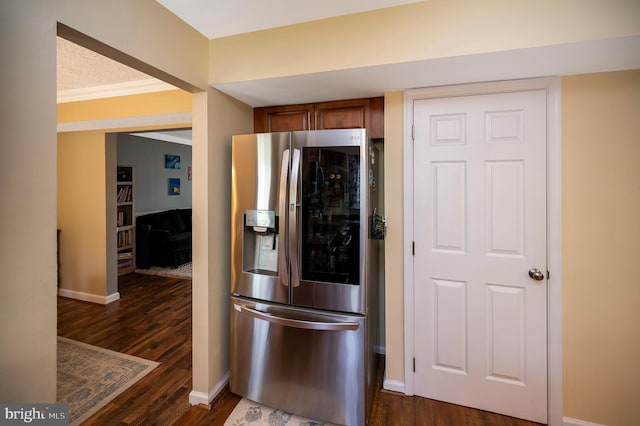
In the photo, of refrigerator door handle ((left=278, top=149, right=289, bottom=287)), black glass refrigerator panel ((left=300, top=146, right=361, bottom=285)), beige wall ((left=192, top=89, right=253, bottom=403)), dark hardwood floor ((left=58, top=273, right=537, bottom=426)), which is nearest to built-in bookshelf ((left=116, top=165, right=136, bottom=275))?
dark hardwood floor ((left=58, top=273, right=537, bottom=426))

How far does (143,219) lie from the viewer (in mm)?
5434

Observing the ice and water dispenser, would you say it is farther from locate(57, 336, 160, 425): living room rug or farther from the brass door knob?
the brass door knob

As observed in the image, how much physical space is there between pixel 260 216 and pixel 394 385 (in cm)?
149

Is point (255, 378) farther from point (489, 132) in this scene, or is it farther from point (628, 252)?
point (628, 252)

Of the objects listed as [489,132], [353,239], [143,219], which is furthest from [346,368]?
[143,219]

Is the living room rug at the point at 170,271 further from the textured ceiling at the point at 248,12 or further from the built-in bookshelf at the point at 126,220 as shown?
the textured ceiling at the point at 248,12

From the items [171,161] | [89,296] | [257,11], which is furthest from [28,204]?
[171,161]

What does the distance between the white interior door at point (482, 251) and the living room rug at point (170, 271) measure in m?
4.07

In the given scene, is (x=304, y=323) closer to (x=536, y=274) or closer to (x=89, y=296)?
(x=536, y=274)

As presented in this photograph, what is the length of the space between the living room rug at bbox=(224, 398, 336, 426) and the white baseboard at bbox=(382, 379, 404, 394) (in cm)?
50

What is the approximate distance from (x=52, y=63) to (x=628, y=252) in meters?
2.88

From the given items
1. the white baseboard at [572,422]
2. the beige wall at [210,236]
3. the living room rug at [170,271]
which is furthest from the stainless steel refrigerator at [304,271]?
the living room rug at [170,271]

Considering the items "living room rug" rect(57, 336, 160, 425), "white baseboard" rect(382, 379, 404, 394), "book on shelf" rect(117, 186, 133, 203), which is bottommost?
"living room rug" rect(57, 336, 160, 425)

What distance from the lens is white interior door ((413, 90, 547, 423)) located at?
1.84 metres
